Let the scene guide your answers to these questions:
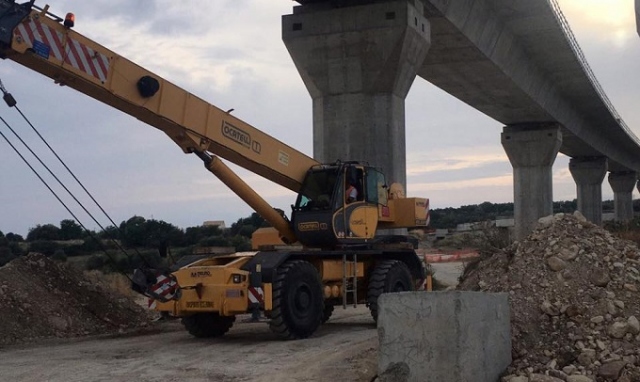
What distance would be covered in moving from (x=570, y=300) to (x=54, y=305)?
10117 millimetres

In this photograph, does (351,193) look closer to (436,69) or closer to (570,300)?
(570,300)

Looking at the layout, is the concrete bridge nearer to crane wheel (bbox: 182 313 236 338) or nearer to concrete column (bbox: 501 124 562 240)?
concrete column (bbox: 501 124 562 240)

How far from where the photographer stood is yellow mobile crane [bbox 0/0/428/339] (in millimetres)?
11312

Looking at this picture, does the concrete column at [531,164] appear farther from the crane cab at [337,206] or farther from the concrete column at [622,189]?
the concrete column at [622,189]

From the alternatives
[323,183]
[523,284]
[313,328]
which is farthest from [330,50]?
[523,284]

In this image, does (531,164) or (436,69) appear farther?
(531,164)

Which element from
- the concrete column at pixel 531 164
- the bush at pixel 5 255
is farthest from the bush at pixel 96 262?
the concrete column at pixel 531 164

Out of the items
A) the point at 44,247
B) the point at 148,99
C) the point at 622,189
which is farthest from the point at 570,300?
the point at 622,189

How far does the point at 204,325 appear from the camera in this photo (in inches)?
553

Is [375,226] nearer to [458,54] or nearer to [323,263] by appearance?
[323,263]

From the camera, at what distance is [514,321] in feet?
29.3

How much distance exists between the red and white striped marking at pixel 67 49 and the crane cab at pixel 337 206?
449 cm

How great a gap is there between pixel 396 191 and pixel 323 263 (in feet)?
9.71

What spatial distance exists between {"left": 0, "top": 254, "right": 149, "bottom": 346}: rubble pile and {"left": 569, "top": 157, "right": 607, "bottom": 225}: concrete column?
52.7 m
